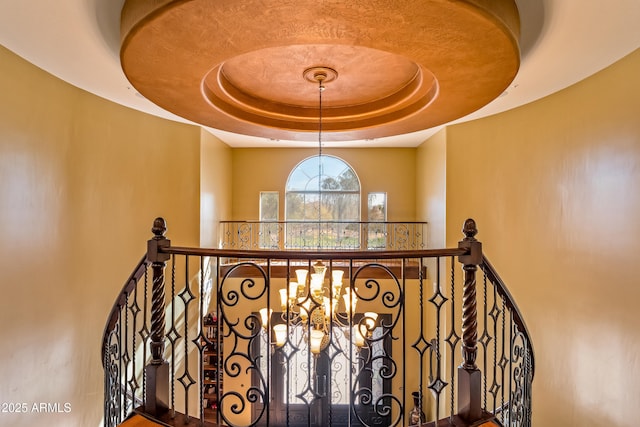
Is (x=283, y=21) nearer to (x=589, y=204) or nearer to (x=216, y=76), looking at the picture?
(x=216, y=76)

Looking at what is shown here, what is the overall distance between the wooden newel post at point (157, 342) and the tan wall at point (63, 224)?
171cm

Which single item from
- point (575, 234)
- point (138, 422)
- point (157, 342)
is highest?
point (575, 234)

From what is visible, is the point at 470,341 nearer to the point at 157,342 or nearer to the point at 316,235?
the point at 157,342

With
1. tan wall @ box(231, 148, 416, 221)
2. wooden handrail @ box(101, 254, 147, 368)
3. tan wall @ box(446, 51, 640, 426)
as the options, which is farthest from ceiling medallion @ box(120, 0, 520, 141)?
tan wall @ box(231, 148, 416, 221)

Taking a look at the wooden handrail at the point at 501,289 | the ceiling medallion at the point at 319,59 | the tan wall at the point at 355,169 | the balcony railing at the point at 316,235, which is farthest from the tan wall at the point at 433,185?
the wooden handrail at the point at 501,289

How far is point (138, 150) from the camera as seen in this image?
4480 mm

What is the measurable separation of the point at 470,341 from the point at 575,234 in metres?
2.24

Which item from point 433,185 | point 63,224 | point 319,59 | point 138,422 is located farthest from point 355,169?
point 138,422

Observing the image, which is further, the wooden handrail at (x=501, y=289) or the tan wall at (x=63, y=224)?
the tan wall at (x=63, y=224)

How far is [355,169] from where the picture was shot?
7.18 metres

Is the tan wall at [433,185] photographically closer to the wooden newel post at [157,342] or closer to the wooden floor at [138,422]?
the wooden newel post at [157,342]

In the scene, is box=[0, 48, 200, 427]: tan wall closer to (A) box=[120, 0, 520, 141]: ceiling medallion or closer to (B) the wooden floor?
(A) box=[120, 0, 520, 141]: ceiling medallion

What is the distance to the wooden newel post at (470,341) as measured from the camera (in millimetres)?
1896

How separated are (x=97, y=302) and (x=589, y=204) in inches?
206
